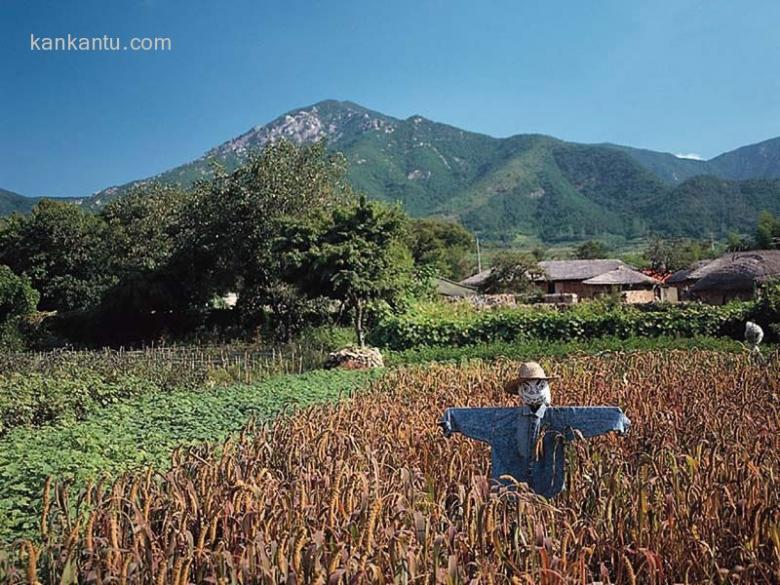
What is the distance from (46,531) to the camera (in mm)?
2943

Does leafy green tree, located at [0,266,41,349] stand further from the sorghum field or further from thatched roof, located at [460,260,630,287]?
thatched roof, located at [460,260,630,287]

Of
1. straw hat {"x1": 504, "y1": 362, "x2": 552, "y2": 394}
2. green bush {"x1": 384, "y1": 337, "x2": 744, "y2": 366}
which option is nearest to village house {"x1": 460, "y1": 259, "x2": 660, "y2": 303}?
green bush {"x1": 384, "y1": 337, "x2": 744, "y2": 366}

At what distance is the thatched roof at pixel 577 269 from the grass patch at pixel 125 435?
104 feet

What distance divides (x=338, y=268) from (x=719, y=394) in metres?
9.72

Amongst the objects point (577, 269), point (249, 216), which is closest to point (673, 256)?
point (577, 269)

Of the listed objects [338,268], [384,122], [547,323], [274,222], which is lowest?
[547,323]

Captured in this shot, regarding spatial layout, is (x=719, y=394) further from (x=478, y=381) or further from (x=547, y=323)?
(x=547, y=323)

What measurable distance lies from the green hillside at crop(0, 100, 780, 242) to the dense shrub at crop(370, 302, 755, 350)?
63.6m

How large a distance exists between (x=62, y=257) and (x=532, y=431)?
25.9m

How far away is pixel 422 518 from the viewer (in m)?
2.61

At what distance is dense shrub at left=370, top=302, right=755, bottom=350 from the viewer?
14.9 metres

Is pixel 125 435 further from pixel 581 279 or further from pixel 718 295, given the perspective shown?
pixel 581 279

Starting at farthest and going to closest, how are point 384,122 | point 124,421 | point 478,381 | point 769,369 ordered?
point 384,122, point 478,381, point 769,369, point 124,421

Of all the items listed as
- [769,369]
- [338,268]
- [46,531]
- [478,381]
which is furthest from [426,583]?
[338,268]
